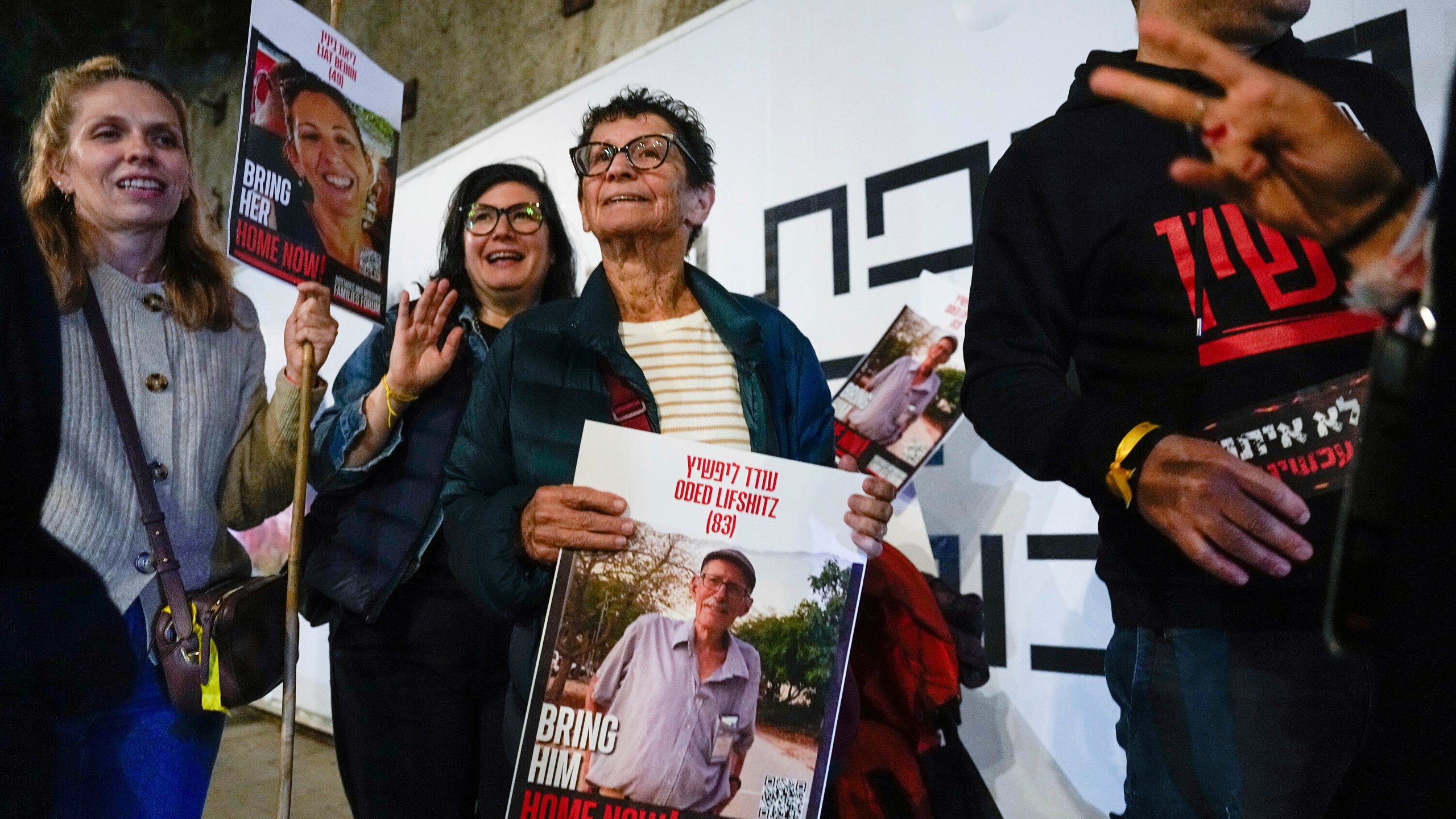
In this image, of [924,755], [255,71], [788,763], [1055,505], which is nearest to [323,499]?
[255,71]

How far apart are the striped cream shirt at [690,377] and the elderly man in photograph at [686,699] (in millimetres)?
236

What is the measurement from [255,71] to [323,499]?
80cm

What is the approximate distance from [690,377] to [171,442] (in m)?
0.91

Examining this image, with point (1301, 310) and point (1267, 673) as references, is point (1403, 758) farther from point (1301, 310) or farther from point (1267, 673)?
point (1301, 310)

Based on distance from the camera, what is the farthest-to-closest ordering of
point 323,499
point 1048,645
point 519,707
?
point 1048,645 < point 323,499 < point 519,707

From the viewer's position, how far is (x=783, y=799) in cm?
119

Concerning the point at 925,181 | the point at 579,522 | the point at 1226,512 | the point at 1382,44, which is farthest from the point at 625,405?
the point at 1382,44

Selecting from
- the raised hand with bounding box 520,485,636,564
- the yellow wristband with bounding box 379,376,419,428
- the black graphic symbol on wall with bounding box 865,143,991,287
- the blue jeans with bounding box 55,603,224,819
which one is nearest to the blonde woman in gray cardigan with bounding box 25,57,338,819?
the blue jeans with bounding box 55,603,224,819

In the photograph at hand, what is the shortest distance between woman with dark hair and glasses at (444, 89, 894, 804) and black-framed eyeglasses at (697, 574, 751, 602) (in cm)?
7

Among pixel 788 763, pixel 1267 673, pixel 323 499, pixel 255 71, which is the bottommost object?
pixel 788 763

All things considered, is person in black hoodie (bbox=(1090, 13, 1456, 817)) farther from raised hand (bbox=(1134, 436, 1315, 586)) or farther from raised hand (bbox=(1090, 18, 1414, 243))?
raised hand (bbox=(1134, 436, 1315, 586))

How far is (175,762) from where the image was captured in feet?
5.02

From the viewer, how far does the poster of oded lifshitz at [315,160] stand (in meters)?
1.63

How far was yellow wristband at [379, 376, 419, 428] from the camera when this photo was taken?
1.82 meters
